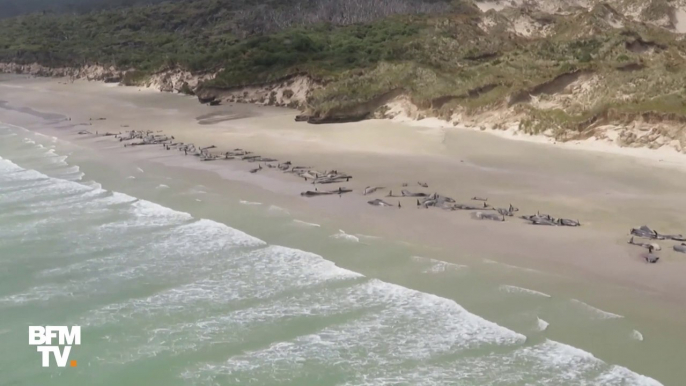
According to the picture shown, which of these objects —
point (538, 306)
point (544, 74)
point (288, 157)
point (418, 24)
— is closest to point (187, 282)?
point (538, 306)

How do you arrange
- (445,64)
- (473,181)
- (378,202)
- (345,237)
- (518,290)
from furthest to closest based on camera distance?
(445,64)
(473,181)
(378,202)
(345,237)
(518,290)

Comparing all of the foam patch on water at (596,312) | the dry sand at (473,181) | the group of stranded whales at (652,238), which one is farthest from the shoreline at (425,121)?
the foam patch on water at (596,312)

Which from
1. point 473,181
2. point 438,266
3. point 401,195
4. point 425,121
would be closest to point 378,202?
point 401,195

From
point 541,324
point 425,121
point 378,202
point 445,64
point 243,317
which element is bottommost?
point 243,317

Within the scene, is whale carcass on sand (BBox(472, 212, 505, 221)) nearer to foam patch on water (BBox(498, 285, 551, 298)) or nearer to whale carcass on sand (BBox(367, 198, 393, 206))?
whale carcass on sand (BBox(367, 198, 393, 206))

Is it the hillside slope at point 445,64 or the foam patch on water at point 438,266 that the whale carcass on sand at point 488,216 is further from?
the hillside slope at point 445,64

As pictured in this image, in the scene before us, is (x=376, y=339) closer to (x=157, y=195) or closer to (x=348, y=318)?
(x=348, y=318)

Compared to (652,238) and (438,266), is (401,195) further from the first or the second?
(652,238)
